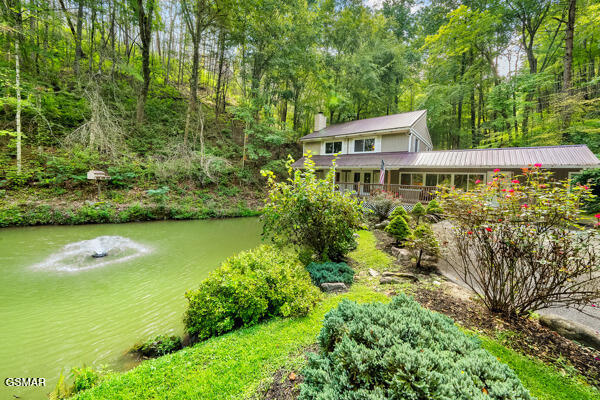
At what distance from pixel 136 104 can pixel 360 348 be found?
22.5 meters

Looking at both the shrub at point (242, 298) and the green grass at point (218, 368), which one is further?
the shrub at point (242, 298)

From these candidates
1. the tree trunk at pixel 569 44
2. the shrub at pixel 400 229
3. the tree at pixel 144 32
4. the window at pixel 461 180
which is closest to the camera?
the shrub at pixel 400 229

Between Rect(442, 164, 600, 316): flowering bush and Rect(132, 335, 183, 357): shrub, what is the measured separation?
194 inches

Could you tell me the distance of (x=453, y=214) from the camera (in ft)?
12.3

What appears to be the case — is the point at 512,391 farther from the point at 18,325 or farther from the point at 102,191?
the point at 102,191

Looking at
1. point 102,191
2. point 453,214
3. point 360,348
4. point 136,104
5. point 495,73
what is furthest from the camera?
point 495,73

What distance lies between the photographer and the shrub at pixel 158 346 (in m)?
3.29

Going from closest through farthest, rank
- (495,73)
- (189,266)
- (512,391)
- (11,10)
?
(512,391) → (189,266) → (11,10) → (495,73)

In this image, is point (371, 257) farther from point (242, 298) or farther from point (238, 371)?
point (238, 371)

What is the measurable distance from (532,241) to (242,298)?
4.20m

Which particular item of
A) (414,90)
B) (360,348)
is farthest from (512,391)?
(414,90)

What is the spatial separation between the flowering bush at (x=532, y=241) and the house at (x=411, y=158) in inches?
242

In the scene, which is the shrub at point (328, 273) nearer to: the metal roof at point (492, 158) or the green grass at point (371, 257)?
the green grass at point (371, 257)

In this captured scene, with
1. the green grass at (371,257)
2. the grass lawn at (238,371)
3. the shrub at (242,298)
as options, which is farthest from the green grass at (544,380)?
the green grass at (371,257)
